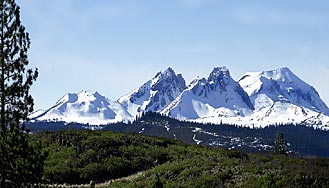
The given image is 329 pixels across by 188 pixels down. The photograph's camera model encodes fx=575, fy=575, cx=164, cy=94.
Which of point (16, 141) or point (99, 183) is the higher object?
point (16, 141)

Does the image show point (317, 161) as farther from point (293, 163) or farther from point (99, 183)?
point (99, 183)

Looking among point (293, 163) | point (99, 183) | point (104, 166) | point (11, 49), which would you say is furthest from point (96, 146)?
point (11, 49)

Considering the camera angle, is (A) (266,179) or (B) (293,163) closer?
(A) (266,179)

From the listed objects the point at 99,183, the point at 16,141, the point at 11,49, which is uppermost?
the point at 11,49

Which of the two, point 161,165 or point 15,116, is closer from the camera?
point 15,116

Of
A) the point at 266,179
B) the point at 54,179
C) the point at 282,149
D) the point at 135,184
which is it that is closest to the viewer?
the point at 266,179

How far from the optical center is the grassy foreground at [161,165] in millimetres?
38281

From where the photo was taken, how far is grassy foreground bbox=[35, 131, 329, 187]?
38.3m

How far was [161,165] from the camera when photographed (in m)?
48.7

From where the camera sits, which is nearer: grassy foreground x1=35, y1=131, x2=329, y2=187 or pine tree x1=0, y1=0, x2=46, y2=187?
pine tree x1=0, y1=0, x2=46, y2=187

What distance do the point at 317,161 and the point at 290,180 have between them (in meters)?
8.50

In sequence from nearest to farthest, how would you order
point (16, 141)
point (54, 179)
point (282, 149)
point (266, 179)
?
point (16, 141), point (266, 179), point (54, 179), point (282, 149)

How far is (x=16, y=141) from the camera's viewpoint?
807 inches

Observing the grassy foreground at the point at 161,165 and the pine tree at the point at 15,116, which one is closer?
the pine tree at the point at 15,116
